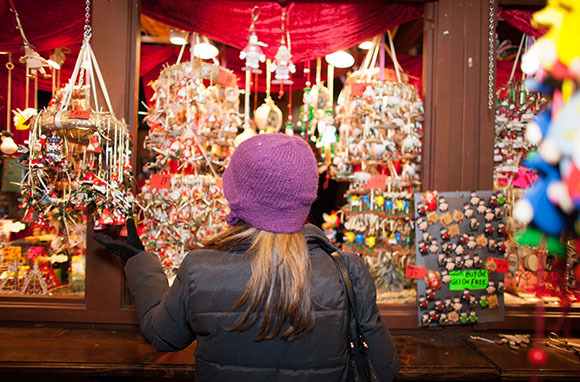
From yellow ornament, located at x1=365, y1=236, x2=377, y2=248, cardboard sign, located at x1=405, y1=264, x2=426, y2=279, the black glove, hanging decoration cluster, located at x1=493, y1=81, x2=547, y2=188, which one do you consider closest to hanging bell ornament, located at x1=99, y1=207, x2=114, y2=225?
the black glove

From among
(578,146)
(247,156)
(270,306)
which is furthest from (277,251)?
(578,146)

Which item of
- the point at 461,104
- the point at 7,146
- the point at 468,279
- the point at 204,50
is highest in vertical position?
the point at 204,50

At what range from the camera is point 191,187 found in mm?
2217

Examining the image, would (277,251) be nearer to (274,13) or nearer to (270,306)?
(270,306)

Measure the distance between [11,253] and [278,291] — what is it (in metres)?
2.25

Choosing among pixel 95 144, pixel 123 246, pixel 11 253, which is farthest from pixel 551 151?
pixel 11 253

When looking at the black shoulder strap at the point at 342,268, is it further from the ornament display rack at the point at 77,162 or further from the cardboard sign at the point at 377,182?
the cardboard sign at the point at 377,182

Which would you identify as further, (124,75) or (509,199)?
(509,199)

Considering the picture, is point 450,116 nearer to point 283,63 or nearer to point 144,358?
point 283,63

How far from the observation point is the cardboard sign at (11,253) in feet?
7.95

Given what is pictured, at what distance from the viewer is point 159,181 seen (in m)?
2.13

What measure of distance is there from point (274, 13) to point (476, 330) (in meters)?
2.22

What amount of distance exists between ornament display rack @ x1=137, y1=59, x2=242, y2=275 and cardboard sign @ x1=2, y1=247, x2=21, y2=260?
0.83 metres

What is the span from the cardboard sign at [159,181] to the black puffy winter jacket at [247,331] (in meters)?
1.16
